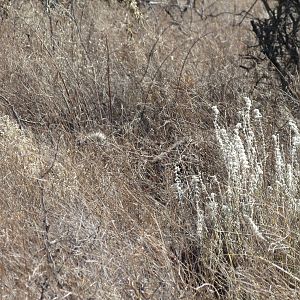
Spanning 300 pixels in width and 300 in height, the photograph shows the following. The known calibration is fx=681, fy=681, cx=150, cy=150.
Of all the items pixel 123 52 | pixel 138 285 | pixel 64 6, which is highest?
pixel 64 6

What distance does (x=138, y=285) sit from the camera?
2555 mm

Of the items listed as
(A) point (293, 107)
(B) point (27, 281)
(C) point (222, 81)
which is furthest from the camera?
(C) point (222, 81)

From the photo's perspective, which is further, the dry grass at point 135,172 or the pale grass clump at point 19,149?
the pale grass clump at point 19,149

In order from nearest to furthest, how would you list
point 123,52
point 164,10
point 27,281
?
point 27,281 < point 123,52 < point 164,10

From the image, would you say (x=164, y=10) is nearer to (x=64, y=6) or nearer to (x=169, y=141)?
(x=64, y=6)

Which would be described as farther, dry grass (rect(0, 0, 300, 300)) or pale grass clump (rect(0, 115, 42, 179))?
pale grass clump (rect(0, 115, 42, 179))

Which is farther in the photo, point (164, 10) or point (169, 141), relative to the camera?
point (164, 10)

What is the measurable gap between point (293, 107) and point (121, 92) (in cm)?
112

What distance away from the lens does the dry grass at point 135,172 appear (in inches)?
103

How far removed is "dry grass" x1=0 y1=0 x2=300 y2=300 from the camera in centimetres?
262

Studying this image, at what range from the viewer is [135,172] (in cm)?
355

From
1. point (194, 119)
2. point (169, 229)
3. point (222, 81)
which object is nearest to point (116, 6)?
point (222, 81)

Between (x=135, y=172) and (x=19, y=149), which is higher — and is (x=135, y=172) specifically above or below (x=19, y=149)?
below

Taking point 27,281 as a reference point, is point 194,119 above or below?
above
